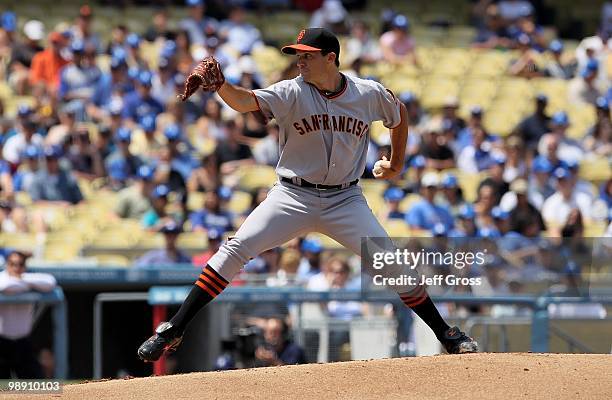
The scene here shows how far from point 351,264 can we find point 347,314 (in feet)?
3.58

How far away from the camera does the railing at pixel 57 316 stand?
30.9 feet

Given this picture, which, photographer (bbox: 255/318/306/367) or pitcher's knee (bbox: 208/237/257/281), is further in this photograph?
photographer (bbox: 255/318/306/367)

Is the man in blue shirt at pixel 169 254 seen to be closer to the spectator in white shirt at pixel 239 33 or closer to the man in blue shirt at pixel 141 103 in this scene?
the man in blue shirt at pixel 141 103

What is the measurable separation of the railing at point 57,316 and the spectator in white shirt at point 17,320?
0.19 feet

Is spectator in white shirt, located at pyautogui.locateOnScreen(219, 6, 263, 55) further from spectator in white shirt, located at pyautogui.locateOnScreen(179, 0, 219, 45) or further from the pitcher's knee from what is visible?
the pitcher's knee

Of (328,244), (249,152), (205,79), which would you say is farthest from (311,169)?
(249,152)

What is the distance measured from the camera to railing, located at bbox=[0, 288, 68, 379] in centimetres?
943

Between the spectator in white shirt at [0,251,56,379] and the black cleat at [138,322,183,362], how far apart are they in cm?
353

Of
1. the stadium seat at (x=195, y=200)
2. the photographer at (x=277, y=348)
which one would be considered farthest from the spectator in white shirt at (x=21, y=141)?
the photographer at (x=277, y=348)

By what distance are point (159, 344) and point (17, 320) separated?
372 centimetres

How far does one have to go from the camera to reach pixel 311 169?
622 centimetres
